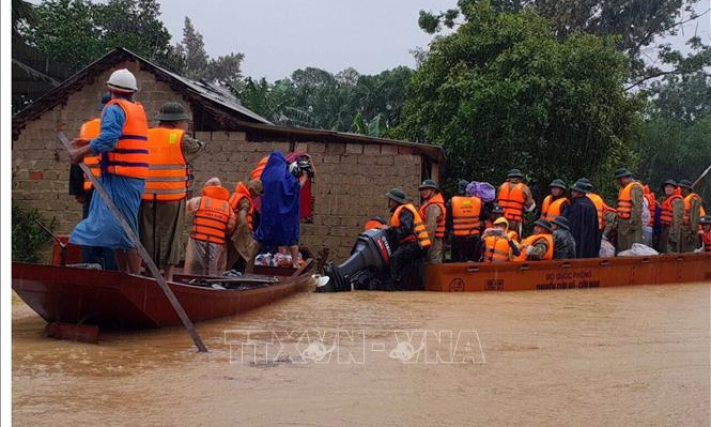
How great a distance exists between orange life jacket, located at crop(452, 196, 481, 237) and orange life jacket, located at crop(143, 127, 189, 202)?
18.4 ft

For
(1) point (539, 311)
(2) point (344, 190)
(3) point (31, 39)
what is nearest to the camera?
(1) point (539, 311)

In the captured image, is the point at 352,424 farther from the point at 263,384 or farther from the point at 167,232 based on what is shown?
the point at 167,232

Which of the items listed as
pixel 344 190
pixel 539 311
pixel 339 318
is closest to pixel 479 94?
pixel 344 190

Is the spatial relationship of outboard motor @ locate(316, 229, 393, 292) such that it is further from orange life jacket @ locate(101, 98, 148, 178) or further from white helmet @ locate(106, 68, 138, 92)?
white helmet @ locate(106, 68, 138, 92)

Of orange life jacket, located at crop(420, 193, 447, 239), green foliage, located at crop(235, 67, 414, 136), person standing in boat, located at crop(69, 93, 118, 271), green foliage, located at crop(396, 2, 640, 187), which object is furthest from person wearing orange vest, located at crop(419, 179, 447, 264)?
green foliage, located at crop(235, 67, 414, 136)

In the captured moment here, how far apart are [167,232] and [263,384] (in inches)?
95.4

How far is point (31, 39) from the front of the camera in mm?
23672

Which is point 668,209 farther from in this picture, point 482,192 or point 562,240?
point 562,240

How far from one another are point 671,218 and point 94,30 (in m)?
19.9

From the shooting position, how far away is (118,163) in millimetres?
5945

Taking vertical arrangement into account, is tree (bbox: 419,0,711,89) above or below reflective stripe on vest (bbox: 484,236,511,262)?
above

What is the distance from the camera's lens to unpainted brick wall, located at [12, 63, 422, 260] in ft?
44.8

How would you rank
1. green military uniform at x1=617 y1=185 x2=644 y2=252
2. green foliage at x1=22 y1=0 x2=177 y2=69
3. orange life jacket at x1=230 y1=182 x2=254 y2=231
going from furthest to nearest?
green foliage at x1=22 y1=0 x2=177 y2=69 → green military uniform at x1=617 y1=185 x2=644 y2=252 → orange life jacket at x1=230 y1=182 x2=254 y2=231

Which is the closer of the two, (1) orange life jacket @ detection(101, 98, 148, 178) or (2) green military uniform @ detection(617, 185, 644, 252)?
(1) orange life jacket @ detection(101, 98, 148, 178)
